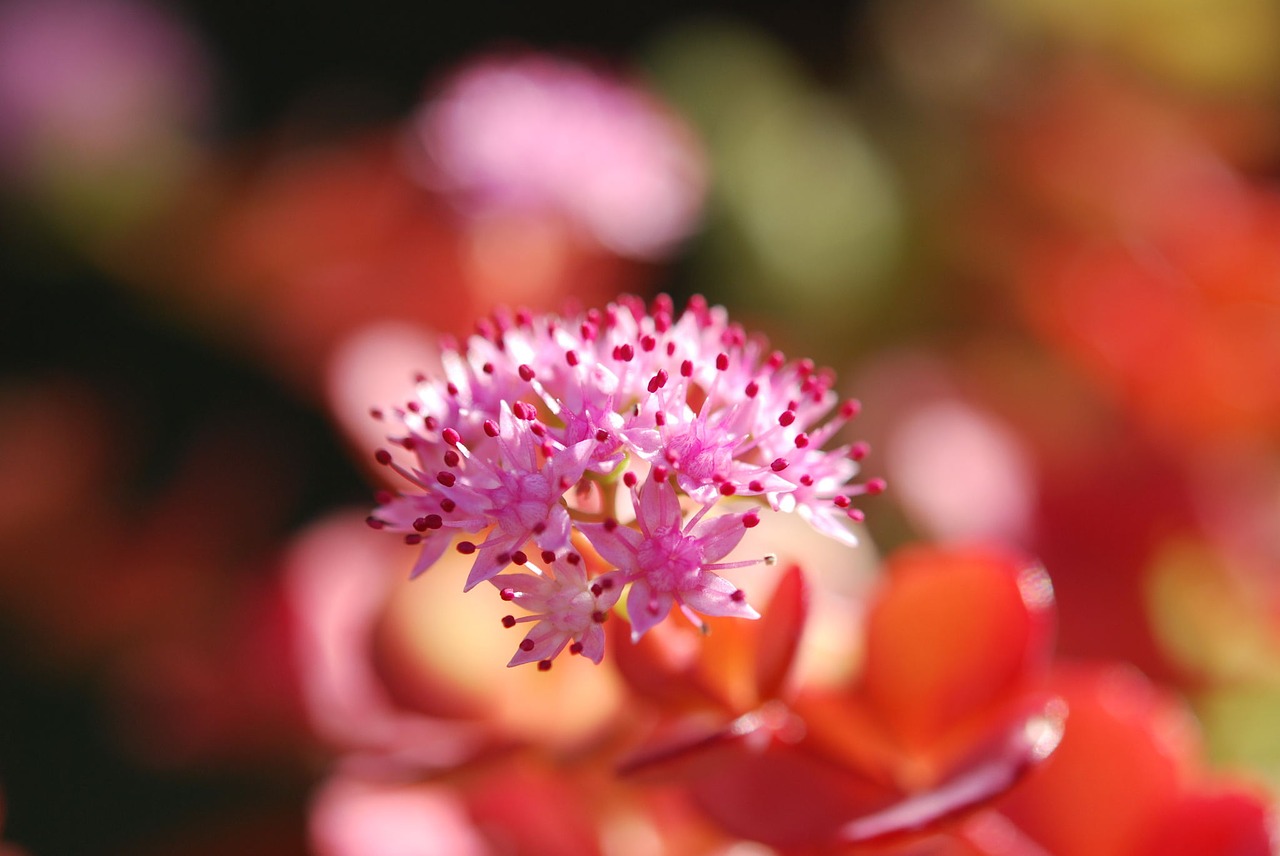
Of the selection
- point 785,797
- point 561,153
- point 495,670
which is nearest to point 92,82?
point 561,153

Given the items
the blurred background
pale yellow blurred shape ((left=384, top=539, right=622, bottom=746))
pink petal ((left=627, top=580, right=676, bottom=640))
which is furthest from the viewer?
the blurred background

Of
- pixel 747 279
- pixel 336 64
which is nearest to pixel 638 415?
pixel 747 279

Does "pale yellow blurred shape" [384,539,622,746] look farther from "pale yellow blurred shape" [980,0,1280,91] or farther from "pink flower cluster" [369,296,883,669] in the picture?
"pale yellow blurred shape" [980,0,1280,91]

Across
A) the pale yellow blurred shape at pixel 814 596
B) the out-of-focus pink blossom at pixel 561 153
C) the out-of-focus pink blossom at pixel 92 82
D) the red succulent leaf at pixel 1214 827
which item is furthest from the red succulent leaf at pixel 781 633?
the out-of-focus pink blossom at pixel 92 82

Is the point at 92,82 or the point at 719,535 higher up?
the point at 719,535

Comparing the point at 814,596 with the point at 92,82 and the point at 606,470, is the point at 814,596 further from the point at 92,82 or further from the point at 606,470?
the point at 92,82

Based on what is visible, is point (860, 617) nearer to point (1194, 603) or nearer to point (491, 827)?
point (491, 827)

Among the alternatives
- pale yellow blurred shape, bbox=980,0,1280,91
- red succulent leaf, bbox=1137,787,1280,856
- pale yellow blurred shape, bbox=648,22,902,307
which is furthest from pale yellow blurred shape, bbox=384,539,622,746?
pale yellow blurred shape, bbox=980,0,1280,91
